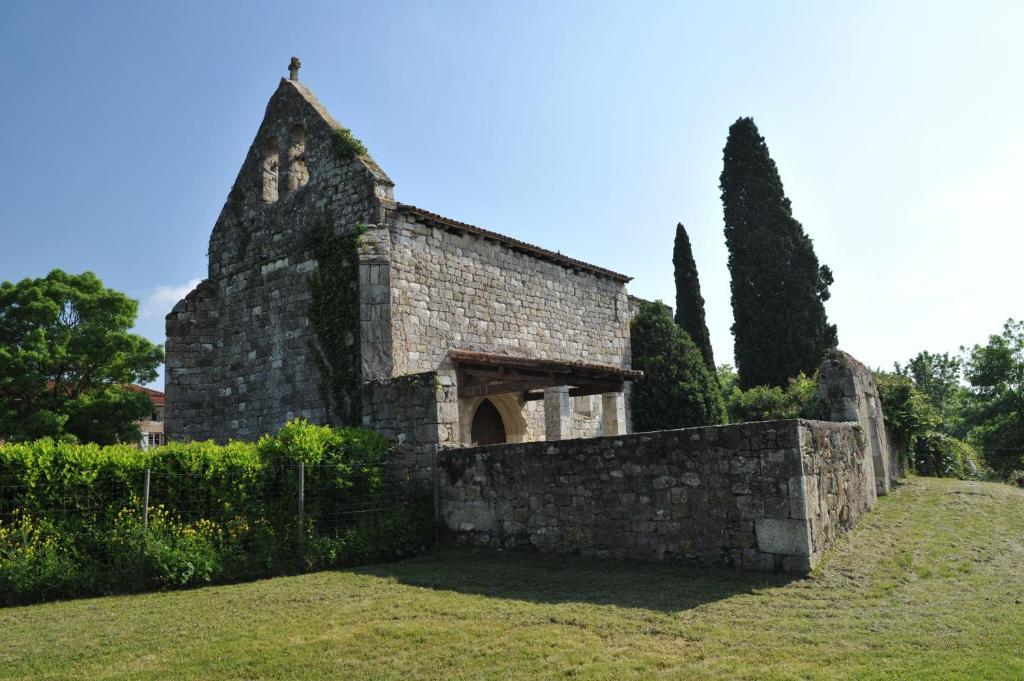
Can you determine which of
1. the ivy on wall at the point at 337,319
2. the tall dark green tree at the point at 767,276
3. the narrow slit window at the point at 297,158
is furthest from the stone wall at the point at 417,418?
the tall dark green tree at the point at 767,276

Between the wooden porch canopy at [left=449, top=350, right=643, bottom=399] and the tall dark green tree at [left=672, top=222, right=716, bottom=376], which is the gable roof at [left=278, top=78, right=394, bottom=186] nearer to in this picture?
the wooden porch canopy at [left=449, top=350, right=643, bottom=399]

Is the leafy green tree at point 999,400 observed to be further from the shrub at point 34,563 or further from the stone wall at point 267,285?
the shrub at point 34,563

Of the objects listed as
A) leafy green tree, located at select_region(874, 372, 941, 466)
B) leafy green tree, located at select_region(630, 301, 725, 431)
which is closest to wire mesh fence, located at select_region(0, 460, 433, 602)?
leafy green tree, located at select_region(630, 301, 725, 431)

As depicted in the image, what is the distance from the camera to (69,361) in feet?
79.6

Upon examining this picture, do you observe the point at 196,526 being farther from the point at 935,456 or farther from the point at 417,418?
the point at 935,456

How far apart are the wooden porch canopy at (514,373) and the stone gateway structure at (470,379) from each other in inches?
1.9

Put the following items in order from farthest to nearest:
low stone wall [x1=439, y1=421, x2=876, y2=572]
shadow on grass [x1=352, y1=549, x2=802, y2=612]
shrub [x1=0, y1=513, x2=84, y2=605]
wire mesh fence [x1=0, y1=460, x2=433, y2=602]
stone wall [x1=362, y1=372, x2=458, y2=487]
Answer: stone wall [x1=362, y1=372, x2=458, y2=487] < wire mesh fence [x1=0, y1=460, x2=433, y2=602] < shrub [x1=0, y1=513, x2=84, y2=605] < low stone wall [x1=439, y1=421, x2=876, y2=572] < shadow on grass [x1=352, y1=549, x2=802, y2=612]

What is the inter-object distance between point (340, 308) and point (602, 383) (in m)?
5.97

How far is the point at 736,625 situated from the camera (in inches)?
236

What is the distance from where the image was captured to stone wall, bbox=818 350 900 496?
39.9 feet

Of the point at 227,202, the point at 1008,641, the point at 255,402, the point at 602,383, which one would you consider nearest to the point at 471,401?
the point at 602,383

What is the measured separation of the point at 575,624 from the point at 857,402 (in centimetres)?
823

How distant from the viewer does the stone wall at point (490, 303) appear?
14.3 meters

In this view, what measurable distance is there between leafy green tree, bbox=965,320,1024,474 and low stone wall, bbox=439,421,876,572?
22.8m
